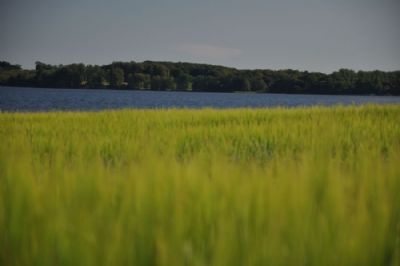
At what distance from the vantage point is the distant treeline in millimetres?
94444

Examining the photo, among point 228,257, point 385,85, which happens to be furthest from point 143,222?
point 385,85

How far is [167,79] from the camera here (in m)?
102

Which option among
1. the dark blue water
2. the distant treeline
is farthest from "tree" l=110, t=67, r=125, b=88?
the dark blue water

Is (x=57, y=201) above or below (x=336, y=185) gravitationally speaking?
below

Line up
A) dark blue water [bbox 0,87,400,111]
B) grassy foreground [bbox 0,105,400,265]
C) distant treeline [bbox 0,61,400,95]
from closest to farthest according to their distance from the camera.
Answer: grassy foreground [bbox 0,105,400,265] < dark blue water [bbox 0,87,400,111] < distant treeline [bbox 0,61,400,95]

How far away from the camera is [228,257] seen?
1.24m

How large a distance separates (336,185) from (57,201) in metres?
1.22

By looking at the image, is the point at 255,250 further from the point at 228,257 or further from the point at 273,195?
the point at 273,195

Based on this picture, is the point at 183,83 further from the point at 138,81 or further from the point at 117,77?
the point at 117,77

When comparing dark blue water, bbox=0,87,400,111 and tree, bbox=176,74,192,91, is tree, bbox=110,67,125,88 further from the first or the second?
dark blue water, bbox=0,87,400,111

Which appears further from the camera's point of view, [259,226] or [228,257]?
[259,226]

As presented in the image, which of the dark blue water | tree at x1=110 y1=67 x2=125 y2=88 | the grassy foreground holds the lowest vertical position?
the dark blue water

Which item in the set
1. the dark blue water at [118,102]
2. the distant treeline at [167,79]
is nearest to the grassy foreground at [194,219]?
the dark blue water at [118,102]

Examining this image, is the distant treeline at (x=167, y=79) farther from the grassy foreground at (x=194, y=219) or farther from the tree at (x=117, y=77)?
the grassy foreground at (x=194, y=219)
